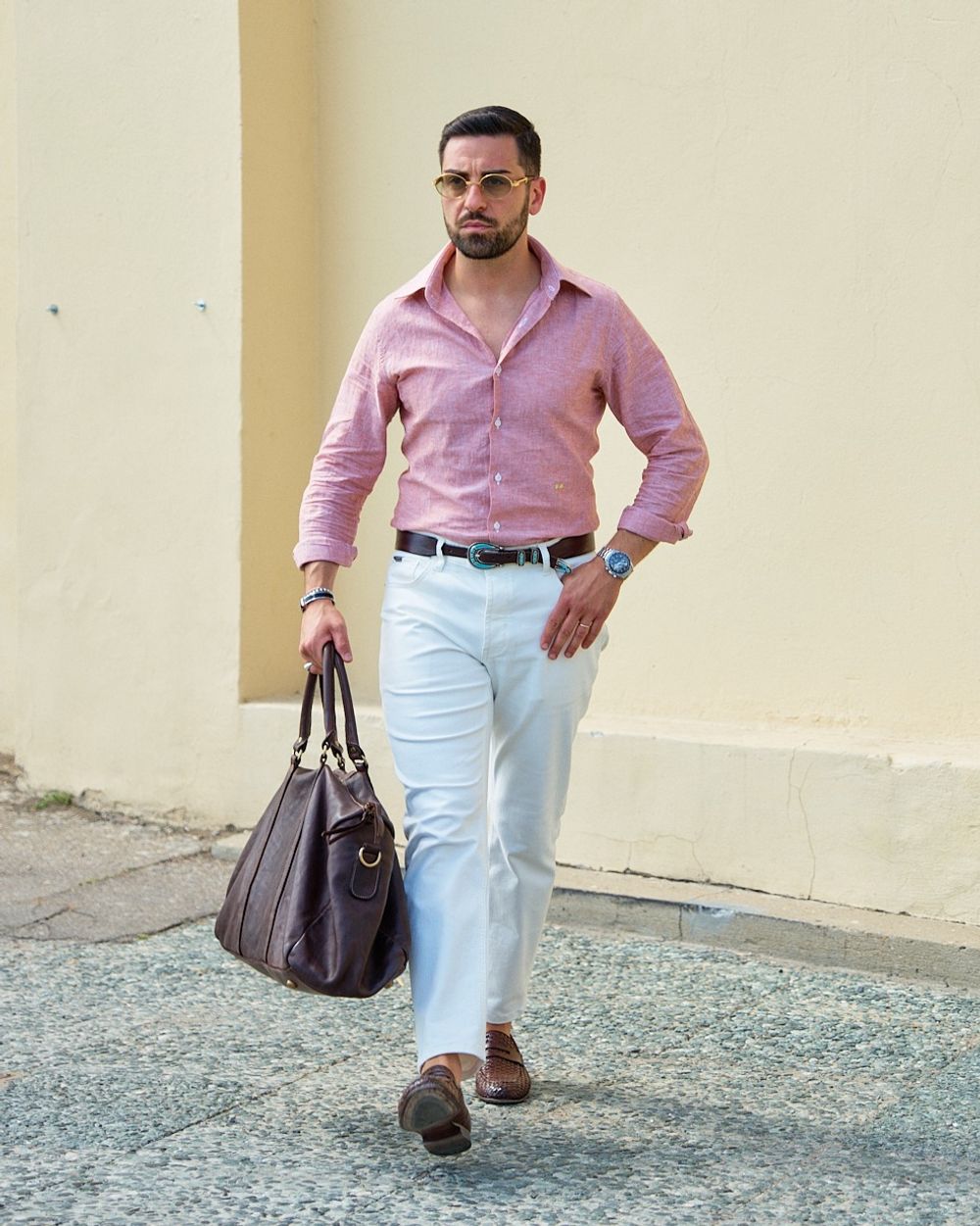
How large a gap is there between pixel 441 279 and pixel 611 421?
219 cm

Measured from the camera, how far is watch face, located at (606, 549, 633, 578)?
Result: 3518 mm

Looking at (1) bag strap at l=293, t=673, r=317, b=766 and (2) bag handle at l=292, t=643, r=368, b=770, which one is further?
(1) bag strap at l=293, t=673, r=317, b=766

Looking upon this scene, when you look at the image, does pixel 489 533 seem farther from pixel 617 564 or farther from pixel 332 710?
pixel 332 710

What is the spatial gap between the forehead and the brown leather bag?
3.52ft

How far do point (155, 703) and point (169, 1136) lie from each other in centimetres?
309

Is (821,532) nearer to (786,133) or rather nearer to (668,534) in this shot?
(786,133)

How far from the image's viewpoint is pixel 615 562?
3525 millimetres

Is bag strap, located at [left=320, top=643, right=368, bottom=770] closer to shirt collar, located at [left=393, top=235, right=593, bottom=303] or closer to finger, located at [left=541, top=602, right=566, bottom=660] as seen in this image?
finger, located at [left=541, top=602, right=566, bottom=660]

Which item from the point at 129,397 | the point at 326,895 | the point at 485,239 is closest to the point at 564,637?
the point at 326,895

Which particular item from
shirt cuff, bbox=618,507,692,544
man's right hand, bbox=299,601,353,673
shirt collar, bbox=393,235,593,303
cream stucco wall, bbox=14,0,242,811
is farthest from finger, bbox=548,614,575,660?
cream stucco wall, bbox=14,0,242,811

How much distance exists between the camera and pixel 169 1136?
135 inches

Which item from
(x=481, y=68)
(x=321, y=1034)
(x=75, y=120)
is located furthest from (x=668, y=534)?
(x=75, y=120)

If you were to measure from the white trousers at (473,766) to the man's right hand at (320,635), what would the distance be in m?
0.11

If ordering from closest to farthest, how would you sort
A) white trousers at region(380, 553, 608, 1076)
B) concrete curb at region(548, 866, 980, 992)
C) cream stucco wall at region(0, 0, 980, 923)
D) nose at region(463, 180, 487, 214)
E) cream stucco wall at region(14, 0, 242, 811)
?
white trousers at region(380, 553, 608, 1076), nose at region(463, 180, 487, 214), concrete curb at region(548, 866, 980, 992), cream stucco wall at region(0, 0, 980, 923), cream stucco wall at region(14, 0, 242, 811)
